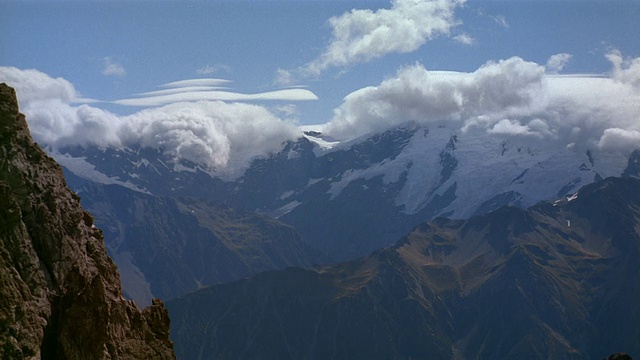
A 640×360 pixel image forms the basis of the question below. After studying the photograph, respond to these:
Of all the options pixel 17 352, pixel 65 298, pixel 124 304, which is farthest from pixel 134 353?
pixel 17 352

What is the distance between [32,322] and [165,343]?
1202 cm

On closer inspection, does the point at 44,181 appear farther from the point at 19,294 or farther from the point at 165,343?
A: the point at 165,343

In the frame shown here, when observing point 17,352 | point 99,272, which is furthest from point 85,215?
point 17,352

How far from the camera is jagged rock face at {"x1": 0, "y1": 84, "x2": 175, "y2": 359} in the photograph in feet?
151

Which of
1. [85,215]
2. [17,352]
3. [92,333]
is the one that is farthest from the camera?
[85,215]

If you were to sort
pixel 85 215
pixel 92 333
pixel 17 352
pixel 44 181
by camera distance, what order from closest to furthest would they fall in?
pixel 17 352 < pixel 92 333 < pixel 44 181 < pixel 85 215

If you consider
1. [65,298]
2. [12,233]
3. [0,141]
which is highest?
[0,141]

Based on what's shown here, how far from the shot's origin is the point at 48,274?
161ft

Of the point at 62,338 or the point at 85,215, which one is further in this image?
the point at 85,215

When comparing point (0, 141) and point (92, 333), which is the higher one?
point (0, 141)

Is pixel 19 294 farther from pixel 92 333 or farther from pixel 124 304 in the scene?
pixel 124 304

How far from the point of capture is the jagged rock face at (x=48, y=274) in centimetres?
4612

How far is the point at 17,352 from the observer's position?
44500mm

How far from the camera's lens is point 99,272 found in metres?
53.6
